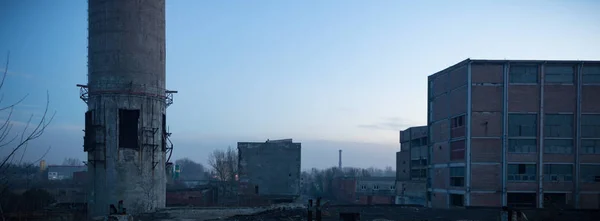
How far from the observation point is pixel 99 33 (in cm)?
3062

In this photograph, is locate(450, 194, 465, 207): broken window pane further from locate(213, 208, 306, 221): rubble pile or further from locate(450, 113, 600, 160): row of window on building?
locate(213, 208, 306, 221): rubble pile

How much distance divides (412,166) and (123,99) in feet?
150

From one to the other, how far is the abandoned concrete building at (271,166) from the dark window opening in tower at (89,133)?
3280cm

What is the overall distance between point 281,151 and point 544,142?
3389cm

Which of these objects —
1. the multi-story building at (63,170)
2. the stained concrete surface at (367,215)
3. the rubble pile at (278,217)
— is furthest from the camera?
the multi-story building at (63,170)

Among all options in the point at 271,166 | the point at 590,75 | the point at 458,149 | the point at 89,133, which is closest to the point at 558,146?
the point at 590,75

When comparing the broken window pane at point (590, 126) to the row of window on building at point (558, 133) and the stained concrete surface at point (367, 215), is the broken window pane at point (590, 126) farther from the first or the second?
the stained concrete surface at point (367, 215)

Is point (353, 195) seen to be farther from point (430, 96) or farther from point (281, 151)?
point (430, 96)

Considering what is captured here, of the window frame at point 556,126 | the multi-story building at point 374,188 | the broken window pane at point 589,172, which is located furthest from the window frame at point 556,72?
the multi-story building at point 374,188

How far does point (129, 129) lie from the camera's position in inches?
1253

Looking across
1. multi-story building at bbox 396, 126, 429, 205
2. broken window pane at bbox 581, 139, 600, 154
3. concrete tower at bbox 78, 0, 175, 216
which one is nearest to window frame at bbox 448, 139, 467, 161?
broken window pane at bbox 581, 139, 600, 154

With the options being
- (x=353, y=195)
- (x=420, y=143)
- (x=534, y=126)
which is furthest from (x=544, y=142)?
(x=353, y=195)

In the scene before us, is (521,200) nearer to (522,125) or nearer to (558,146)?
(558,146)

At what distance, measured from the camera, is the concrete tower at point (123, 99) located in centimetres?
3053
